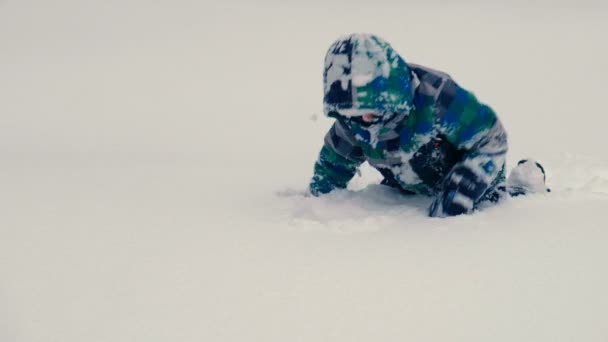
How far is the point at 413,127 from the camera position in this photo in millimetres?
1472

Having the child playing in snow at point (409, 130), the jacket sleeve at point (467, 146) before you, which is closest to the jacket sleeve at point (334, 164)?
the child playing in snow at point (409, 130)

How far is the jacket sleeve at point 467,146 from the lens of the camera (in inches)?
57.4

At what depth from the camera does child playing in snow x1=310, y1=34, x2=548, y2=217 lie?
1335 mm

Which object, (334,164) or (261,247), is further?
(334,164)

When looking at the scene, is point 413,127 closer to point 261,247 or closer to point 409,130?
point 409,130

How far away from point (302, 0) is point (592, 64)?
7.47 feet

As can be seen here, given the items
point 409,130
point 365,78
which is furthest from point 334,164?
point 365,78

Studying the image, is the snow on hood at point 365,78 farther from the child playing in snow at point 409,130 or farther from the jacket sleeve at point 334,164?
the jacket sleeve at point 334,164

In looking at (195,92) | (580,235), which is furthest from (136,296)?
(195,92)

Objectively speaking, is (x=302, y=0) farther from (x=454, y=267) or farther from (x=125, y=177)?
(x=454, y=267)

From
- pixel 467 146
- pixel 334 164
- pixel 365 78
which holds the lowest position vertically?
pixel 334 164

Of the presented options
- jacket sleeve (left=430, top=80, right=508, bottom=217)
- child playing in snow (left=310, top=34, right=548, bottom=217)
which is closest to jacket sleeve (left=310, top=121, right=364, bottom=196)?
child playing in snow (left=310, top=34, right=548, bottom=217)

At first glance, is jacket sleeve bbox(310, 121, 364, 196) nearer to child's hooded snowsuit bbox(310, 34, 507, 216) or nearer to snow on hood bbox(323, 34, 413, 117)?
child's hooded snowsuit bbox(310, 34, 507, 216)

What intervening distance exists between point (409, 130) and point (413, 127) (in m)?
0.01
